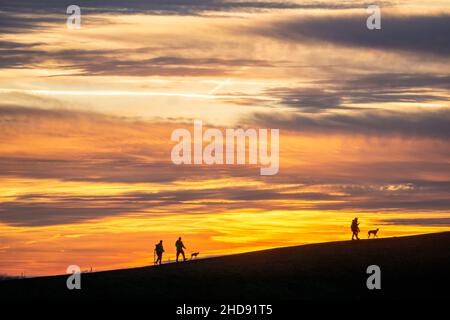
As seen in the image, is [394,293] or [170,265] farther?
[170,265]

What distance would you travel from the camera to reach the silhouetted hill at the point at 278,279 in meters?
61.7

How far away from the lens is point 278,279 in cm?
6531

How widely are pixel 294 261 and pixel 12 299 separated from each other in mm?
20225

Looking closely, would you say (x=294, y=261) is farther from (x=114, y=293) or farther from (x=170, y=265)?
(x=114, y=293)

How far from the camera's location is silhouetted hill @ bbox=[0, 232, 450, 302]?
61719 mm

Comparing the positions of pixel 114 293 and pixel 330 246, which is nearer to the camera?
pixel 114 293

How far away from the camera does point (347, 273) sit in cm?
6631
